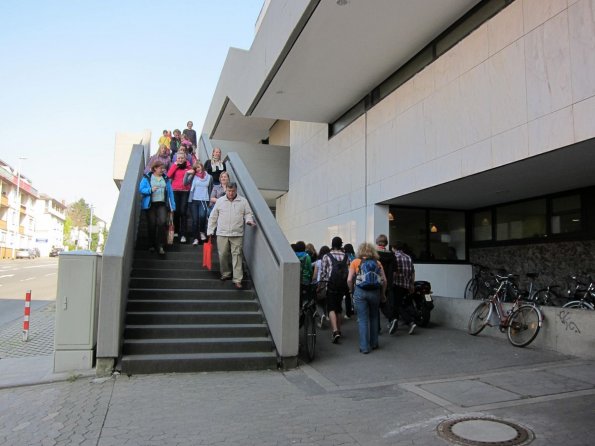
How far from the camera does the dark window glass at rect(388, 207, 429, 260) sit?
12.5 m

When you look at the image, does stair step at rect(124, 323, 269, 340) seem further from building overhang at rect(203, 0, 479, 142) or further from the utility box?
building overhang at rect(203, 0, 479, 142)

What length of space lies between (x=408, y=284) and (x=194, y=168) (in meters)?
4.93

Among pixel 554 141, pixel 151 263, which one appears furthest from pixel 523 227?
pixel 151 263

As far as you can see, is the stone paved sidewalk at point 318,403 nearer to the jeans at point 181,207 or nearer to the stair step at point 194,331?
the stair step at point 194,331

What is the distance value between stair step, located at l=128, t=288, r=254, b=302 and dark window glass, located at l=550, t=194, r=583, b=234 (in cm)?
676

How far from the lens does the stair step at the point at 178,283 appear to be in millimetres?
7855

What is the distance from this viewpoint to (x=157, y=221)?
8805 millimetres

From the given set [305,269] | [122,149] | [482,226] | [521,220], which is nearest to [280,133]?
[122,149]

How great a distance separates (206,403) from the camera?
5.08 meters

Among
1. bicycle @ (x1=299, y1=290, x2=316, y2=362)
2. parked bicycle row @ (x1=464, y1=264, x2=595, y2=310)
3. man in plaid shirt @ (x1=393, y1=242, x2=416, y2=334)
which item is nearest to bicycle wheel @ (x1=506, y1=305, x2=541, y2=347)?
parked bicycle row @ (x1=464, y1=264, x2=595, y2=310)

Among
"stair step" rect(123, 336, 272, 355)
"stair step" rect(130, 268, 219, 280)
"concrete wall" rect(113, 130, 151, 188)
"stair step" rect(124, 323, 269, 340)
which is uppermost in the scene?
"concrete wall" rect(113, 130, 151, 188)

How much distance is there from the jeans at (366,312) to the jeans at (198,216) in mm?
4026

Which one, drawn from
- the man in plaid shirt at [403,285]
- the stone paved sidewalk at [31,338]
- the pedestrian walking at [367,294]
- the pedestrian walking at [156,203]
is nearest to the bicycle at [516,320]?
the man in plaid shirt at [403,285]

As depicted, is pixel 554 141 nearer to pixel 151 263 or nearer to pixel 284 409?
pixel 284 409
